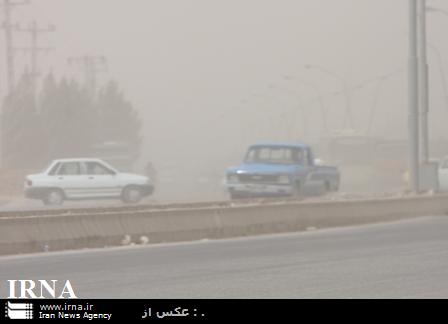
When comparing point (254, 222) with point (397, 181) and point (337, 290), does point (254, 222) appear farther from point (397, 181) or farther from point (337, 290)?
point (397, 181)

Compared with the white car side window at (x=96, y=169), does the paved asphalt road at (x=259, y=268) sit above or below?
below

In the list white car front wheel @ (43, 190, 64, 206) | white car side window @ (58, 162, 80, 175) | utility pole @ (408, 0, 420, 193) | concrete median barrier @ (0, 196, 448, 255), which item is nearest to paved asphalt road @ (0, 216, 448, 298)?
concrete median barrier @ (0, 196, 448, 255)

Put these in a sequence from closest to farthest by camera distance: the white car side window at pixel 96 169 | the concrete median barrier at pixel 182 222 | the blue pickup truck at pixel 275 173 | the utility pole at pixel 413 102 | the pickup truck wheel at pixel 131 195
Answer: the concrete median barrier at pixel 182 222
the utility pole at pixel 413 102
the blue pickup truck at pixel 275 173
the pickup truck wheel at pixel 131 195
the white car side window at pixel 96 169

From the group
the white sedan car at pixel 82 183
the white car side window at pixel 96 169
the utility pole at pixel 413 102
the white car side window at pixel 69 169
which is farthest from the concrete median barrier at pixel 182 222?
the white car side window at pixel 69 169

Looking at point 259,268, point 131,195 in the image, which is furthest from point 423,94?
point 259,268

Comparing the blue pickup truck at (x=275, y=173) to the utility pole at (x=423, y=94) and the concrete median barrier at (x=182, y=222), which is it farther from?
the concrete median barrier at (x=182, y=222)

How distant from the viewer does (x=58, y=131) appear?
122 m

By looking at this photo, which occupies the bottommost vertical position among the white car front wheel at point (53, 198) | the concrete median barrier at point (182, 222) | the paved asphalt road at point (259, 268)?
the paved asphalt road at point (259, 268)

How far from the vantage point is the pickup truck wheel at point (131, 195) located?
3769 centimetres

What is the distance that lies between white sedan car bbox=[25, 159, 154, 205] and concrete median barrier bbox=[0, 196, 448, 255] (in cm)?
1375

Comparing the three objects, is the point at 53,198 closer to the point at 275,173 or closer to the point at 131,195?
the point at 131,195

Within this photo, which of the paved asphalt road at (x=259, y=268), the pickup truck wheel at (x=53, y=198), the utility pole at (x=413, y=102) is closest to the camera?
the paved asphalt road at (x=259, y=268)

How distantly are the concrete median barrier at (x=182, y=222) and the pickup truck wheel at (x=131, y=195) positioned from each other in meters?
13.6
